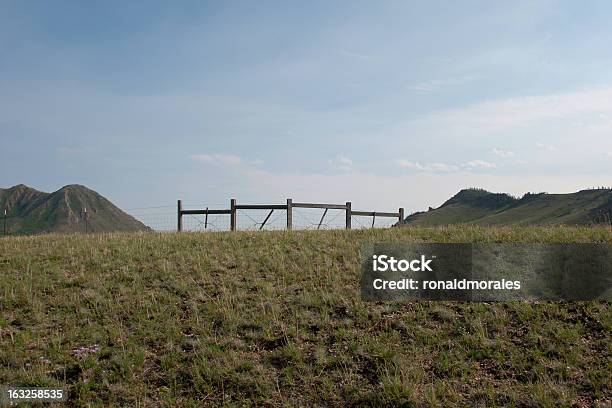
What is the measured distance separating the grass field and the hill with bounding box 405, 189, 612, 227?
42.1 meters

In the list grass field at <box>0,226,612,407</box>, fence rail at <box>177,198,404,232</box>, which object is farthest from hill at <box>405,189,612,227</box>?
grass field at <box>0,226,612,407</box>

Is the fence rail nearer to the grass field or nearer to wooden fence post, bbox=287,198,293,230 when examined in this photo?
wooden fence post, bbox=287,198,293,230

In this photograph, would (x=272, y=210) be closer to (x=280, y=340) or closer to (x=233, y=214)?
(x=233, y=214)

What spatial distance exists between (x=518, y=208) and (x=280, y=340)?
73214 mm

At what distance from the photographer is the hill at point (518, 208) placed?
58062 millimetres

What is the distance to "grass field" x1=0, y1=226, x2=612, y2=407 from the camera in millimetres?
7188

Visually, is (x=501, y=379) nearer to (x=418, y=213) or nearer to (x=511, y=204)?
(x=418, y=213)

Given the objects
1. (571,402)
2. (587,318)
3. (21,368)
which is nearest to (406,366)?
(571,402)

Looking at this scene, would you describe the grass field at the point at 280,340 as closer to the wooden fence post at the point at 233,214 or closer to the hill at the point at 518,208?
the wooden fence post at the point at 233,214

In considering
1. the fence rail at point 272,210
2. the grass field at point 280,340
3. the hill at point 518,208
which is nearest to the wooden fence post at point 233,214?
the fence rail at point 272,210

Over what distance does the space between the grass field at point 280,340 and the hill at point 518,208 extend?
4208cm

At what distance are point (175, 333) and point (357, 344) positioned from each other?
3286 millimetres

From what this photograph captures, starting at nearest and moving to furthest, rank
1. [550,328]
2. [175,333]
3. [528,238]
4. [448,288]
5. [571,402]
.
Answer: [571,402], [550,328], [175,333], [448,288], [528,238]

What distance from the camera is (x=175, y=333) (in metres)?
9.14
